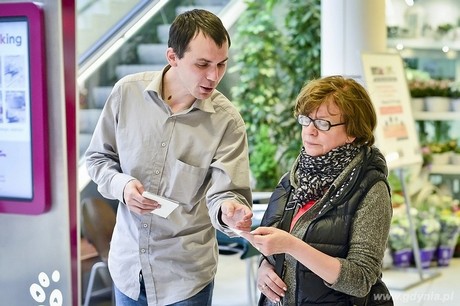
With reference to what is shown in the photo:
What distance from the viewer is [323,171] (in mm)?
2145

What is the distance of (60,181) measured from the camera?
6.58ft

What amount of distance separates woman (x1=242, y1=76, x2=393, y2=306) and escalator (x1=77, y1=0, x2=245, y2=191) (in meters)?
3.62

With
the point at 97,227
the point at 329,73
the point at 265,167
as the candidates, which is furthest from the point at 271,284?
the point at 265,167

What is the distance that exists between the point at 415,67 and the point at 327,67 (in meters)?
1.41

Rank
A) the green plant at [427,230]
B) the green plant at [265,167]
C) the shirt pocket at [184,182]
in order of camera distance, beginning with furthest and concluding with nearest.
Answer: the green plant at [265,167]
the green plant at [427,230]
the shirt pocket at [184,182]

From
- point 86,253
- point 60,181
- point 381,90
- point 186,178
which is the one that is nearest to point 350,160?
point 186,178

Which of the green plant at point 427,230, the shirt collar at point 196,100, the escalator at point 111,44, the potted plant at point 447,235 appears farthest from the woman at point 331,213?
the potted plant at point 447,235

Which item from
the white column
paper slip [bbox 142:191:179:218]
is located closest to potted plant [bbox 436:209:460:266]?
the white column

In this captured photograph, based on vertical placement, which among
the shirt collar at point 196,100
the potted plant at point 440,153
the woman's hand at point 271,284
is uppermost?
the shirt collar at point 196,100

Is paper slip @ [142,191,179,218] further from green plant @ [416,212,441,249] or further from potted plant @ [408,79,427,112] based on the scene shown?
potted plant @ [408,79,427,112]

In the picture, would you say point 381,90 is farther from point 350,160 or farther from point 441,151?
point 350,160

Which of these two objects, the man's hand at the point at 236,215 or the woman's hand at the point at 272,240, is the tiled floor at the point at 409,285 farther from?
the woman's hand at the point at 272,240

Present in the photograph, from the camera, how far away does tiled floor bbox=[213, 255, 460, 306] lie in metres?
5.75

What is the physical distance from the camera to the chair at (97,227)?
477 centimetres
